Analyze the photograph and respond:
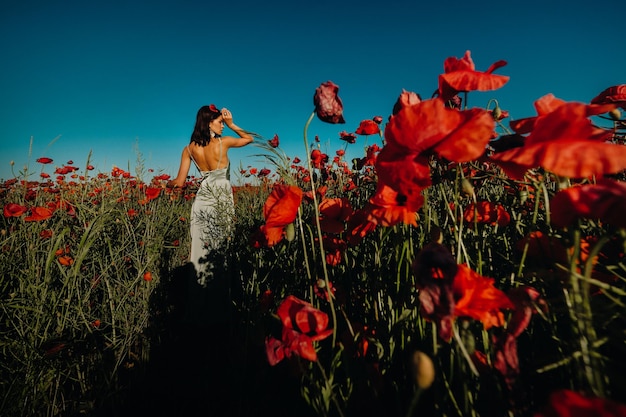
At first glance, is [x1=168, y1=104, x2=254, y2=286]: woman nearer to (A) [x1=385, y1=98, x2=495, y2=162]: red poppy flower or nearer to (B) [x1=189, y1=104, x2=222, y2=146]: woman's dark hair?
(B) [x1=189, y1=104, x2=222, y2=146]: woman's dark hair

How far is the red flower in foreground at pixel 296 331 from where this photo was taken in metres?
0.63

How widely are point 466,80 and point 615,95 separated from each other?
19.1 inches

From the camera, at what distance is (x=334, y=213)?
108cm

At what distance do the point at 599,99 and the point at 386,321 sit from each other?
0.94m

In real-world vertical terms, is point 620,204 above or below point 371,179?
below

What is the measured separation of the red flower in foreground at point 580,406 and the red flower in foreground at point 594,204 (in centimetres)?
24

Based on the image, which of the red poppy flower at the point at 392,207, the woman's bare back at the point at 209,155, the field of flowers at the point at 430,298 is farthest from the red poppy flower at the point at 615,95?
the woman's bare back at the point at 209,155

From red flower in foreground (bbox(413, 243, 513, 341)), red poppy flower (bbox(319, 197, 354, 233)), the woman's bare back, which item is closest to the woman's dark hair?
the woman's bare back

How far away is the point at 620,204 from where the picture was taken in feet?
1.26

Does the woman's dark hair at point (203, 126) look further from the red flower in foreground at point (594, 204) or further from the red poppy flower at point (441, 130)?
the red flower in foreground at point (594, 204)

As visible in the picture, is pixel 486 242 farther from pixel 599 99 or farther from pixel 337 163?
pixel 337 163

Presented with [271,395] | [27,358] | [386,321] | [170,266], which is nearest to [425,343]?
[386,321]

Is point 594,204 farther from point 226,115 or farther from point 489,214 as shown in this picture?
point 226,115

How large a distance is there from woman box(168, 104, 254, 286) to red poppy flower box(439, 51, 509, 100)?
82.8 inches
